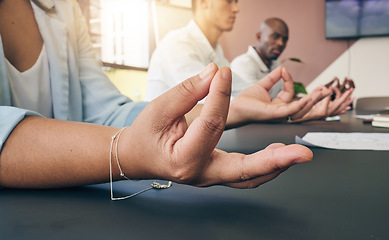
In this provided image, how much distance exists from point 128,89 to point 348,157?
213cm

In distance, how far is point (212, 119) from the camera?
0.84 ft

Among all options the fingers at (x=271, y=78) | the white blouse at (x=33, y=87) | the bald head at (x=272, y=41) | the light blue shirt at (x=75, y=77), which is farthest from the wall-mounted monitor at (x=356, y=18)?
the white blouse at (x=33, y=87)

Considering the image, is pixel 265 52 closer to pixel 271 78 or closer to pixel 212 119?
pixel 271 78

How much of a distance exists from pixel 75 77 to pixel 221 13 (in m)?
1.01

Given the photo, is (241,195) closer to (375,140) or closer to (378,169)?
(378,169)

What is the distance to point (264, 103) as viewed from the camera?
0.68 metres

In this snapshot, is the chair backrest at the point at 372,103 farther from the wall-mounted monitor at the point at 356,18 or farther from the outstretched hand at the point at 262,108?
the outstretched hand at the point at 262,108

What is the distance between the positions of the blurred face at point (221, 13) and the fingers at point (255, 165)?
138 cm

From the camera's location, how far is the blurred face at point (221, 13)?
5.08ft

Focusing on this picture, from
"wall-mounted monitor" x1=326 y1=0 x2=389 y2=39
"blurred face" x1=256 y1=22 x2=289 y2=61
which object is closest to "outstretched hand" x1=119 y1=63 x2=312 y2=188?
"blurred face" x1=256 y1=22 x2=289 y2=61

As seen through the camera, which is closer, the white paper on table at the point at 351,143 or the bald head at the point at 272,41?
the white paper on table at the point at 351,143

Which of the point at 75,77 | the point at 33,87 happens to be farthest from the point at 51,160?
the point at 75,77

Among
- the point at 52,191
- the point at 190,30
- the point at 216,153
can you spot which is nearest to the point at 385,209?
the point at 216,153

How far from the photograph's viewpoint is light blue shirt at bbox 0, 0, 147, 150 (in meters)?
0.66
